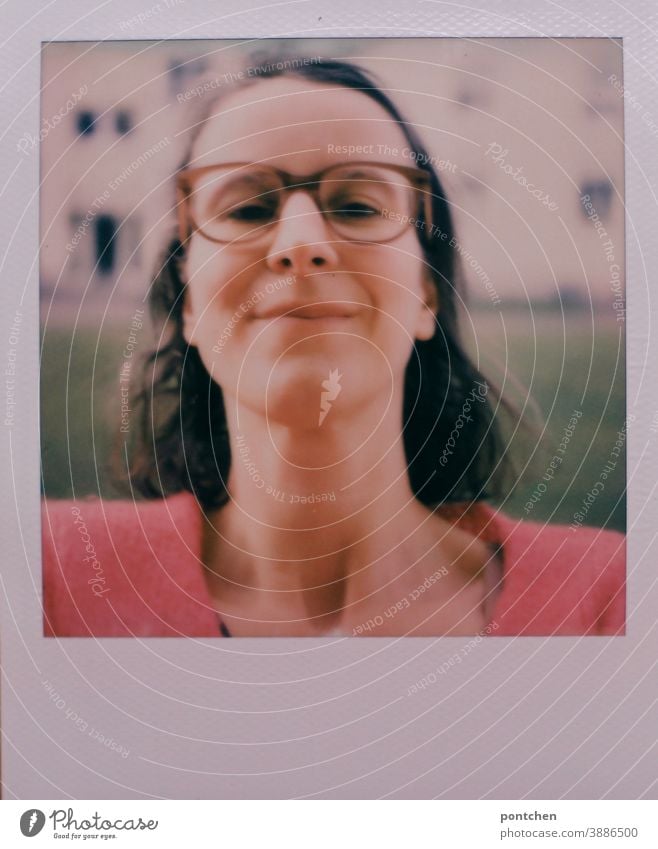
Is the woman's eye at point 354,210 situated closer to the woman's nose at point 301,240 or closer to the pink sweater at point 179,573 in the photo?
the woman's nose at point 301,240

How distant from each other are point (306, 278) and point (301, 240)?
0.16 feet

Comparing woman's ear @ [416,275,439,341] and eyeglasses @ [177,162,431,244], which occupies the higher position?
eyeglasses @ [177,162,431,244]

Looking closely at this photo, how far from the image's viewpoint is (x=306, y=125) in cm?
103

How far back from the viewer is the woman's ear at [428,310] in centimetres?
104

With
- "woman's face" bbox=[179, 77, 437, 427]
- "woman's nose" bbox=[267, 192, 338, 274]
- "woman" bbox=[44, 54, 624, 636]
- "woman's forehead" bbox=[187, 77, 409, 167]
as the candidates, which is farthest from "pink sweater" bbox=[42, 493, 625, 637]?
"woman's forehead" bbox=[187, 77, 409, 167]

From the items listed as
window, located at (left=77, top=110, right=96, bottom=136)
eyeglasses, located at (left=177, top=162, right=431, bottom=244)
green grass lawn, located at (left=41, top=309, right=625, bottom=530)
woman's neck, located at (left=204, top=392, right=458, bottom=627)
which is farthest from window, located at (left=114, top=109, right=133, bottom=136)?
woman's neck, located at (left=204, top=392, right=458, bottom=627)

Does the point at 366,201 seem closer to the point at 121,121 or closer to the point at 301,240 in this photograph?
the point at 301,240

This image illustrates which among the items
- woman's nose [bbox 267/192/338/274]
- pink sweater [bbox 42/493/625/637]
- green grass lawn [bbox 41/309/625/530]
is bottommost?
pink sweater [bbox 42/493/625/637]

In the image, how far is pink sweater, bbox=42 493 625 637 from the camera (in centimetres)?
104

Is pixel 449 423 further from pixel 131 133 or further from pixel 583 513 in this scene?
pixel 131 133

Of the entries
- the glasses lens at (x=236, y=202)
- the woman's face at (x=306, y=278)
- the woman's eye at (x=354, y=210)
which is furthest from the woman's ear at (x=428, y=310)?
the glasses lens at (x=236, y=202)

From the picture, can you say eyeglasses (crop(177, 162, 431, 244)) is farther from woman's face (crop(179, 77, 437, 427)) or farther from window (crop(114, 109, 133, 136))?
window (crop(114, 109, 133, 136))

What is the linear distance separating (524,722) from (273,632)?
0.34 metres
